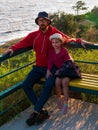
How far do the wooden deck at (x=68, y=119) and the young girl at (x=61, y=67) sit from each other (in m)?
0.20

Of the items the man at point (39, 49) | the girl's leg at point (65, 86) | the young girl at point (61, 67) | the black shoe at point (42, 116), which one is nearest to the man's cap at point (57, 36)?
the young girl at point (61, 67)

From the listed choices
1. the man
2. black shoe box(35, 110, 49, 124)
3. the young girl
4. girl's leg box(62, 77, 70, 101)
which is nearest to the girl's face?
the young girl

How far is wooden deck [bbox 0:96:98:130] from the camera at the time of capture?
13.1 ft

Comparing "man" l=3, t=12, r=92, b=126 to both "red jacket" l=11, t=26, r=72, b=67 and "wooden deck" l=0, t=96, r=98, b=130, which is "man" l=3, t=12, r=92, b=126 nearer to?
"red jacket" l=11, t=26, r=72, b=67

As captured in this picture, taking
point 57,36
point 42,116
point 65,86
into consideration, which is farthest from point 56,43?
point 42,116

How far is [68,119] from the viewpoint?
13.8 ft

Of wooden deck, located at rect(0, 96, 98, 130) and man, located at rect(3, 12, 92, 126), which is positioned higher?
man, located at rect(3, 12, 92, 126)

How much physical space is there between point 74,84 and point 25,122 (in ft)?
2.66

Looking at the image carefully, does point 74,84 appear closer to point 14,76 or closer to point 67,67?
point 67,67

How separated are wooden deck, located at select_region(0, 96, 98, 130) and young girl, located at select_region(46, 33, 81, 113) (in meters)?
0.20

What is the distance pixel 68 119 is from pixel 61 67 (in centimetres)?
69

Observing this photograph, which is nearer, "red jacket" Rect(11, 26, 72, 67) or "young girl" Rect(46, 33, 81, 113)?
"young girl" Rect(46, 33, 81, 113)

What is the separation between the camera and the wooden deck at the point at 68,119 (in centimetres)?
401

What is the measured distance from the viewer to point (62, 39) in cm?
417
